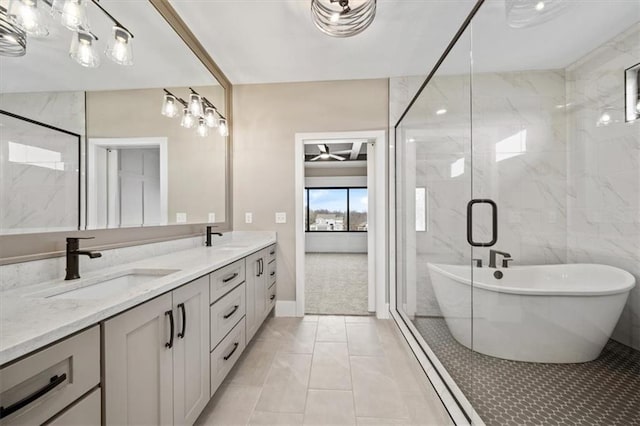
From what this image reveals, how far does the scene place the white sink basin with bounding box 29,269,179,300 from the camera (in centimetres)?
106

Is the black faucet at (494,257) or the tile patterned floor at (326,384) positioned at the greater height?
the black faucet at (494,257)

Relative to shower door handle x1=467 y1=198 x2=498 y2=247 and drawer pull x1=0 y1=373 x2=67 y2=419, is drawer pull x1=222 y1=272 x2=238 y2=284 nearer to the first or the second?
drawer pull x1=0 y1=373 x2=67 y2=419

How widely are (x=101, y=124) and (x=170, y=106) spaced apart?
66 centimetres

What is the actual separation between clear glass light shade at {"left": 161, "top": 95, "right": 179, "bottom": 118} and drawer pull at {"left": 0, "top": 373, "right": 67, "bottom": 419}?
184 centimetres

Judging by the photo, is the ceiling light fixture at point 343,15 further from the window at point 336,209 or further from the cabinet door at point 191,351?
the window at point 336,209

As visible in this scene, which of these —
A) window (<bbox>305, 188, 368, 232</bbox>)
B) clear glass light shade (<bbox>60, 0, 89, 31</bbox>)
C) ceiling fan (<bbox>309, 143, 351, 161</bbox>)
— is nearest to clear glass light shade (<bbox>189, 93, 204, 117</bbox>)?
clear glass light shade (<bbox>60, 0, 89, 31</bbox>)

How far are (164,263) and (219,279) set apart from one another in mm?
359

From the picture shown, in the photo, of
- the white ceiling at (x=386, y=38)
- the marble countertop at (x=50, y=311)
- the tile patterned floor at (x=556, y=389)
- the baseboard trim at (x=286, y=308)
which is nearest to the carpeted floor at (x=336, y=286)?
the baseboard trim at (x=286, y=308)

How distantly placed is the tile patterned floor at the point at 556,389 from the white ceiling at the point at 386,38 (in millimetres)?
1735

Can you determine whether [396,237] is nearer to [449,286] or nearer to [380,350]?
[449,286]

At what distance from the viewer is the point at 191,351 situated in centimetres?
122

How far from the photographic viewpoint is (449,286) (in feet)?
6.60

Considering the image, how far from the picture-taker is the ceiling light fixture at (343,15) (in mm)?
1753

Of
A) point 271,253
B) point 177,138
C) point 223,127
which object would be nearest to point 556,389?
point 271,253
